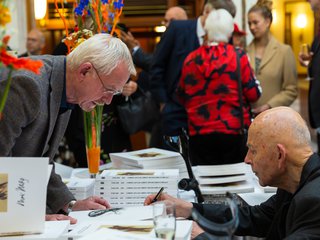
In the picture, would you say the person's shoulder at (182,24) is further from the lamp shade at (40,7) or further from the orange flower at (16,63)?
the orange flower at (16,63)

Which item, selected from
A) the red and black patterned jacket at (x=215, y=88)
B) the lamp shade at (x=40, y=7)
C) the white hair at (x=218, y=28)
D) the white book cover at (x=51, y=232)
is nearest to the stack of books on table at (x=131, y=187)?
the white book cover at (x=51, y=232)

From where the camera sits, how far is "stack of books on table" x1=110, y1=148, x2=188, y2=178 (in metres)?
3.44

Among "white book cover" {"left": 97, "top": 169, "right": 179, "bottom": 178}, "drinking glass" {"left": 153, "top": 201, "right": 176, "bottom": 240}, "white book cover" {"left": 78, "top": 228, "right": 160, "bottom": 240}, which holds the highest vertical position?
"drinking glass" {"left": 153, "top": 201, "right": 176, "bottom": 240}

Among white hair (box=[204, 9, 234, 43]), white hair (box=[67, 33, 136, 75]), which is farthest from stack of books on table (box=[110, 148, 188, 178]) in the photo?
white hair (box=[204, 9, 234, 43])

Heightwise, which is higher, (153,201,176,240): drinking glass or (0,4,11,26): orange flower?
(0,4,11,26): orange flower

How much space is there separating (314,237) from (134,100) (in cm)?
316

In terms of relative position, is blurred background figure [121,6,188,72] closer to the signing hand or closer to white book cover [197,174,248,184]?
white book cover [197,174,248,184]

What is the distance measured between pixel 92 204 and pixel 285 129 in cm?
89

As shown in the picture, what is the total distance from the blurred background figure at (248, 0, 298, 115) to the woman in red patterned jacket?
3.11ft

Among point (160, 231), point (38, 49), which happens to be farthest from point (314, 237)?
point (38, 49)

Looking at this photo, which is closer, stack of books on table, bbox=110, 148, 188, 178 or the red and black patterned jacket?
stack of books on table, bbox=110, 148, 188, 178

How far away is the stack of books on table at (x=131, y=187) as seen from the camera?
295 centimetres

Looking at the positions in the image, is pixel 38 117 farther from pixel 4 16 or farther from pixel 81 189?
pixel 4 16

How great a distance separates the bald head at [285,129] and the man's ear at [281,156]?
0.6 inches
